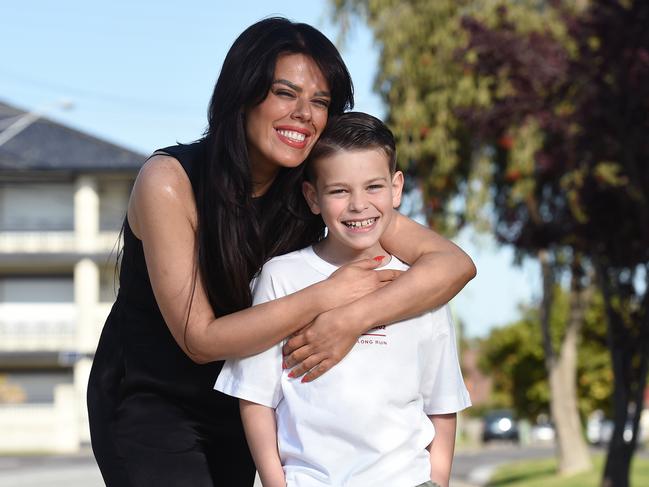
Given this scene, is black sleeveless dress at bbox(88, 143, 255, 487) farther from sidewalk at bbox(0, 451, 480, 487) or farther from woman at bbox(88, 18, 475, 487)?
sidewalk at bbox(0, 451, 480, 487)

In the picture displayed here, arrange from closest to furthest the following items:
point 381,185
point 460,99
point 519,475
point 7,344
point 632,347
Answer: point 381,185 < point 632,347 < point 460,99 < point 519,475 < point 7,344

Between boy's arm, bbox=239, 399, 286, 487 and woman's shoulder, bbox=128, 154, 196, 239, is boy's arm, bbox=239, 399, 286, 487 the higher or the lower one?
the lower one

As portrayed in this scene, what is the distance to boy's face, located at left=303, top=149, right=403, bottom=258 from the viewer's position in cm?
346

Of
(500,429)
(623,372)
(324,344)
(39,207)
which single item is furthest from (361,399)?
(500,429)

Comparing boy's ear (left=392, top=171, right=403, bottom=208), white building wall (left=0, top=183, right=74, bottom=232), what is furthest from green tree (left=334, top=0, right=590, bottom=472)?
white building wall (left=0, top=183, right=74, bottom=232)

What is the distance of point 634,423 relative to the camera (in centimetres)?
1200

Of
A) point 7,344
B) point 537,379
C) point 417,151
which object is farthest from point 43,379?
point 417,151

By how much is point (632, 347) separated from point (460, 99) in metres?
7.16

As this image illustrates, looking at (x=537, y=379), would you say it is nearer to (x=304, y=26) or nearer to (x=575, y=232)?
(x=575, y=232)

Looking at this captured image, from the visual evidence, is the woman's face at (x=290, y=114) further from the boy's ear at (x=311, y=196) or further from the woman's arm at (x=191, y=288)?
the woman's arm at (x=191, y=288)

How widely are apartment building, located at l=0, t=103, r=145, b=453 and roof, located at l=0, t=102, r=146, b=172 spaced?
1.4 inches

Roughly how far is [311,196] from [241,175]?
0.20m

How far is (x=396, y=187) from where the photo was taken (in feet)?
12.0

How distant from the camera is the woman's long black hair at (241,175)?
3525mm
